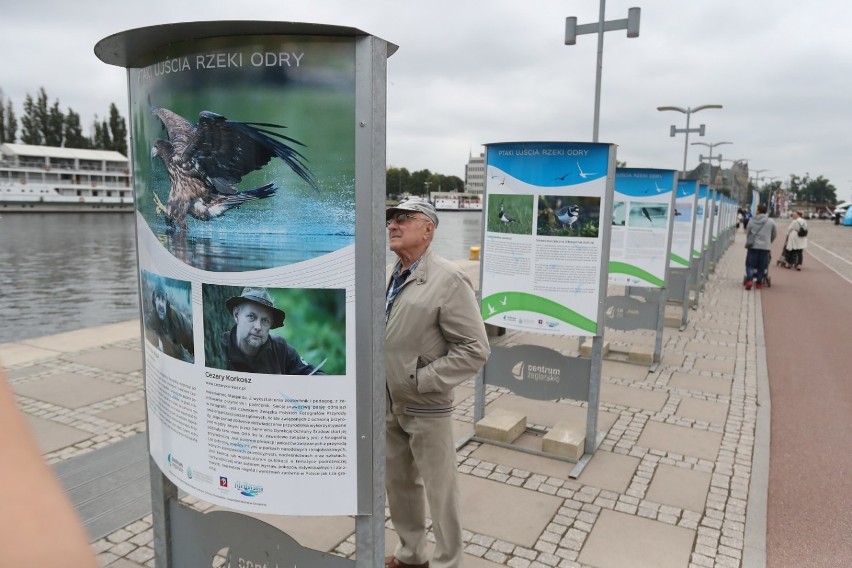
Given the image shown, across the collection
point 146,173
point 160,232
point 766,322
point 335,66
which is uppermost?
point 335,66

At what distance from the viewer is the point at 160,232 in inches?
85.4

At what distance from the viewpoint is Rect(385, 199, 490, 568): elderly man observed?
3.11 metres

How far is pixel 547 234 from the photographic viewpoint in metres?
5.27

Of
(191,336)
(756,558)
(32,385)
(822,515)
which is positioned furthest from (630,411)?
(32,385)

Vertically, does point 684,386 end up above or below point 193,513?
below

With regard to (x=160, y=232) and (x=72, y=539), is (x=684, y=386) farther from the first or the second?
(x=72, y=539)

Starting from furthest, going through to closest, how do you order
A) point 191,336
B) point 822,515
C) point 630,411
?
point 630,411 → point 822,515 → point 191,336

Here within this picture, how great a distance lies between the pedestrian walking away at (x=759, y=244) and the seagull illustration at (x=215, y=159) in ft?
50.5

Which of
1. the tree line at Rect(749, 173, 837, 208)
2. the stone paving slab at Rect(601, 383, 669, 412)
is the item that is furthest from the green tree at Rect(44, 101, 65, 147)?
the tree line at Rect(749, 173, 837, 208)

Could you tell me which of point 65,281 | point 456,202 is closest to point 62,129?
point 456,202

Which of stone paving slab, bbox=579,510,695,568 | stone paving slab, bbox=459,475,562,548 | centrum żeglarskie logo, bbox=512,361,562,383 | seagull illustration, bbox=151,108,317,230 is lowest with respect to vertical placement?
stone paving slab, bbox=579,510,695,568

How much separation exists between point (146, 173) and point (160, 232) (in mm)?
221

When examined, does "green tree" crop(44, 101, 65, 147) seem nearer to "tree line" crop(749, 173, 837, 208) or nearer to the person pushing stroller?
the person pushing stroller

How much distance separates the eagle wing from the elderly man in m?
1.18
